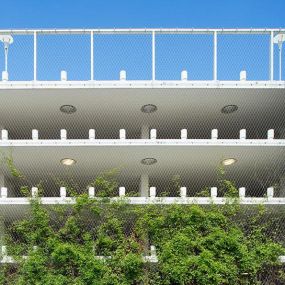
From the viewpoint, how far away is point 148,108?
2217cm

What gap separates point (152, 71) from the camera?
2086 cm

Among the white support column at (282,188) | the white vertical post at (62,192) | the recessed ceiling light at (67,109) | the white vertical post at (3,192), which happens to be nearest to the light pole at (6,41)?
the recessed ceiling light at (67,109)

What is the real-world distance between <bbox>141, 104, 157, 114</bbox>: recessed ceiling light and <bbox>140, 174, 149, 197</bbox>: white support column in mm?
2172

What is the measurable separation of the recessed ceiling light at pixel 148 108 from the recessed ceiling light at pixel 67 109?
2.30 meters

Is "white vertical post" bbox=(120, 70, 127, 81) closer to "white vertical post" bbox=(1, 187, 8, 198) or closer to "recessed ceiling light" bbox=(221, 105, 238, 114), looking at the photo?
"recessed ceiling light" bbox=(221, 105, 238, 114)

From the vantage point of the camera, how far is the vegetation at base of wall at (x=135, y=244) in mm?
19359

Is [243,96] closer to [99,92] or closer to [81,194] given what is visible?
[99,92]

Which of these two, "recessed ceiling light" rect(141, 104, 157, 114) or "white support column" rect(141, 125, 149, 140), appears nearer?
"recessed ceiling light" rect(141, 104, 157, 114)

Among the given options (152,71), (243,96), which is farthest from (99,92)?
(243,96)

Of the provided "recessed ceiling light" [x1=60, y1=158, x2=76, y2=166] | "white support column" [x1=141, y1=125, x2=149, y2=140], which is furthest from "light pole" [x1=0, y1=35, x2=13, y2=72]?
"white support column" [x1=141, y1=125, x2=149, y2=140]

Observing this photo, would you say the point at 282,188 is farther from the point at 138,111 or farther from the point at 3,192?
the point at 3,192

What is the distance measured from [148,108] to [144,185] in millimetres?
2568

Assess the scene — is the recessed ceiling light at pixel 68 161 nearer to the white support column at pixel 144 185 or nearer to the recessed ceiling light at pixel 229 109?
the white support column at pixel 144 185

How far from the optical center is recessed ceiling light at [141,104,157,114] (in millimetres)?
21969
